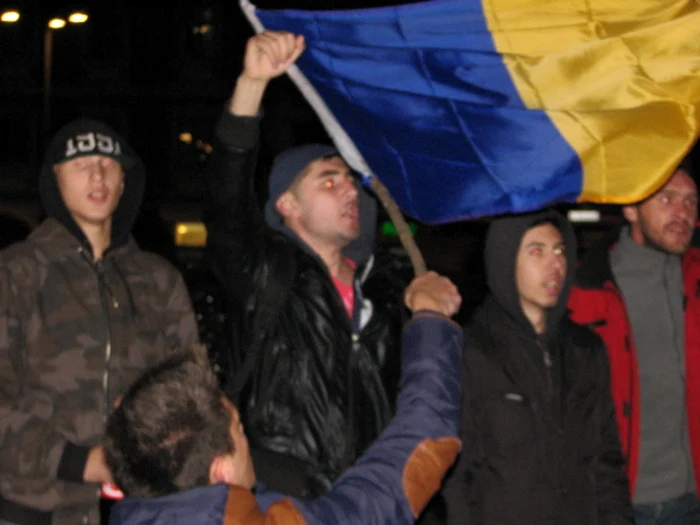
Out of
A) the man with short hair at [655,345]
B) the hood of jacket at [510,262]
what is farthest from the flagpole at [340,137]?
the man with short hair at [655,345]

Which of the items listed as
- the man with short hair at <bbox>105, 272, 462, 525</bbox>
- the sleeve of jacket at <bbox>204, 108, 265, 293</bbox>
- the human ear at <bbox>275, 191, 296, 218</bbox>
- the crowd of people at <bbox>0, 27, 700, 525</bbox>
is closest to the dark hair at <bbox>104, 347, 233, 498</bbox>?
the man with short hair at <bbox>105, 272, 462, 525</bbox>

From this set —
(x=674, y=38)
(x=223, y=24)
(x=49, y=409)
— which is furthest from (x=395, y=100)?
(x=223, y=24)

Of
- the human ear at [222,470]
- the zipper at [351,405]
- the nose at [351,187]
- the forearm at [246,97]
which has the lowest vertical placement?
the zipper at [351,405]

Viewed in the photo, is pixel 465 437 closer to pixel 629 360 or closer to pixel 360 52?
pixel 629 360

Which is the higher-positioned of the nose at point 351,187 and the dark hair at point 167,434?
the nose at point 351,187

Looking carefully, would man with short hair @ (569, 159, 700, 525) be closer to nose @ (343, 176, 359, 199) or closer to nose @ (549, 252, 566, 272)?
nose @ (549, 252, 566, 272)

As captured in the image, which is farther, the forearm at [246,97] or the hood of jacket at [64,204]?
the hood of jacket at [64,204]

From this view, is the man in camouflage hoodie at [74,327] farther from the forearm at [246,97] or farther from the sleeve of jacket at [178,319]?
the forearm at [246,97]

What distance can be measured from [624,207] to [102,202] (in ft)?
8.72

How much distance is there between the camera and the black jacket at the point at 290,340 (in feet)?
13.9

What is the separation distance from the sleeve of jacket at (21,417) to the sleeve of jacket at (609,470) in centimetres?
206

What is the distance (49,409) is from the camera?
4195 millimetres

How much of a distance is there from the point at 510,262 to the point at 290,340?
1.12 meters

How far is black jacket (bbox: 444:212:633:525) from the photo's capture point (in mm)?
4629
